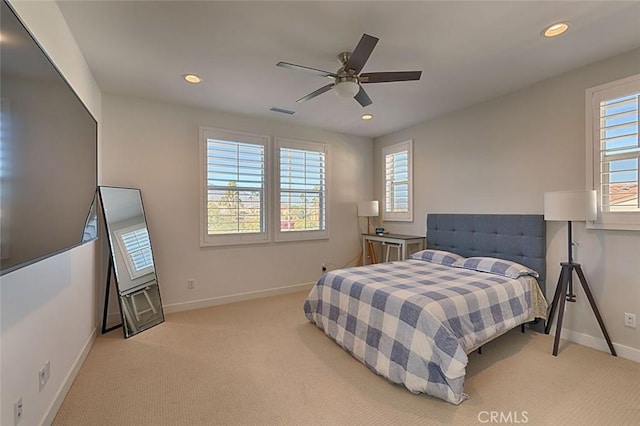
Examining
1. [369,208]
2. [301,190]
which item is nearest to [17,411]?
[301,190]

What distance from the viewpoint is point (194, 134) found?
3836 millimetres

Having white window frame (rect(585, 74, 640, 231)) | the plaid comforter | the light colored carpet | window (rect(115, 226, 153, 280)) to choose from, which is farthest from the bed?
window (rect(115, 226, 153, 280))

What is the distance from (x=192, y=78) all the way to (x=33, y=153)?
217cm

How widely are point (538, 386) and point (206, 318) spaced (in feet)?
10.8

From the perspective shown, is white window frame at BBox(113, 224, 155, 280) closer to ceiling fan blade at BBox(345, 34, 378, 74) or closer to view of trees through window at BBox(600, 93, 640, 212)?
ceiling fan blade at BBox(345, 34, 378, 74)

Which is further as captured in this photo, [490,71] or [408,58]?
[490,71]

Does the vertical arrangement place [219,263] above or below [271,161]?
below

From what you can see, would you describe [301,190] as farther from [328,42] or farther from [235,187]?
[328,42]

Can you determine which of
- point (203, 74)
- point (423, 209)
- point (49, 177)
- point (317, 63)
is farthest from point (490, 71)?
point (49, 177)

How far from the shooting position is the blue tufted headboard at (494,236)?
3.05 meters

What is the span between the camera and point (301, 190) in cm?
466

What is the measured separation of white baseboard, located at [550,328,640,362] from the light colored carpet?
0.09 m

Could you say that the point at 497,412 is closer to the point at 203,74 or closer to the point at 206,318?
the point at 206,318

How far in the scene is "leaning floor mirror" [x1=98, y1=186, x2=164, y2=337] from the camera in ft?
10.1
